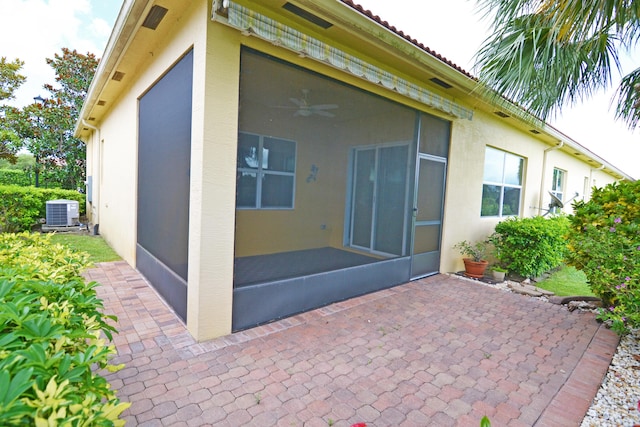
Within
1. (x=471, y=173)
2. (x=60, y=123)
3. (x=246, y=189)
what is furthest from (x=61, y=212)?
(x=471, y=173)

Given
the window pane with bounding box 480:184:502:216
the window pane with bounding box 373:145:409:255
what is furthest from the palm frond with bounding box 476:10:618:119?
the window pane with bounding box 480:184:502:216

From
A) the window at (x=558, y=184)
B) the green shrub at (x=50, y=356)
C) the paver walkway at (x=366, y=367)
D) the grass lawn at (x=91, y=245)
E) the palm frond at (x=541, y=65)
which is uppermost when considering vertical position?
the palm frond at (x=541, y=65)

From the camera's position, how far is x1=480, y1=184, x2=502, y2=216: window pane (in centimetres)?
761

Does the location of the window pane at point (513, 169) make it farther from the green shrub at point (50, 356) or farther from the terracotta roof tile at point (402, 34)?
the green shrub at point (50, 356)

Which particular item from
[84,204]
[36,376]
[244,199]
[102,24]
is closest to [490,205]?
[244,199]

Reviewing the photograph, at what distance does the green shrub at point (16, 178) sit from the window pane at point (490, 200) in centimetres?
1975

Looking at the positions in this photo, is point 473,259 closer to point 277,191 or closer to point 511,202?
point 511,202

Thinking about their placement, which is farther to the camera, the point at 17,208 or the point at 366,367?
the point at 17,208

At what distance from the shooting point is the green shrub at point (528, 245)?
258 inches

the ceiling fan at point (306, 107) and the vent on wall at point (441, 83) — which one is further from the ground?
the vent on wall at point (441, 83)

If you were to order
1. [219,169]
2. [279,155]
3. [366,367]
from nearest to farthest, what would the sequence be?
[366,367], [219,169], [279,155]

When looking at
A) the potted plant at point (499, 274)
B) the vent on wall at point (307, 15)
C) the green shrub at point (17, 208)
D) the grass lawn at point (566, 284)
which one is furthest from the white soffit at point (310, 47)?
the green shrub at point (17, 208)

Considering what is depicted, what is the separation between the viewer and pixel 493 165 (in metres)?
7.76

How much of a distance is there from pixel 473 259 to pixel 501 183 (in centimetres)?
274
